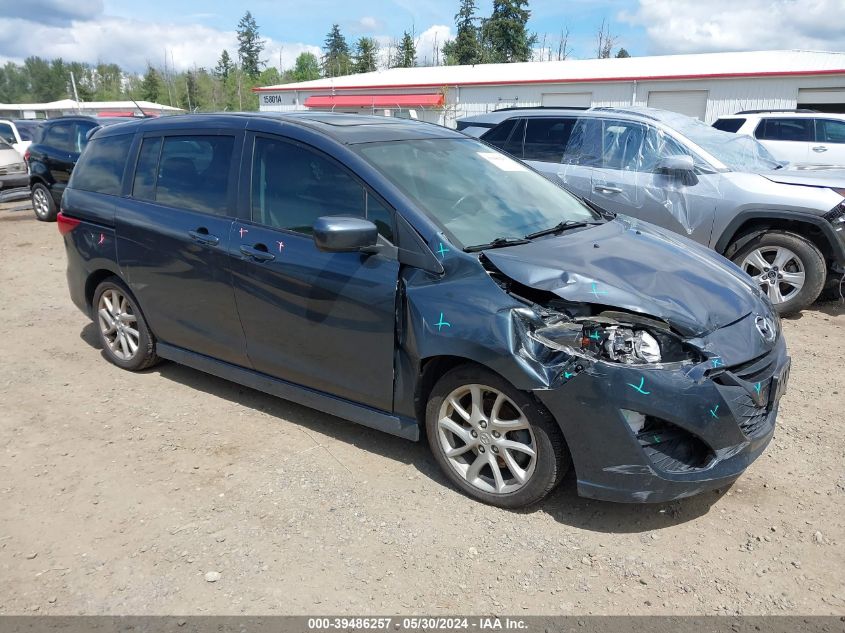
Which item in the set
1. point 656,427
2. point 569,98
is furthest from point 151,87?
point 656,427

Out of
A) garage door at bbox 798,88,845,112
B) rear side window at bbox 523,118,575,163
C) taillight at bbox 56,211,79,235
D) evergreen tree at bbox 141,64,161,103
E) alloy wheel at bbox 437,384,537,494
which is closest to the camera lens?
alloy wheel at bbox 437,384,537,494

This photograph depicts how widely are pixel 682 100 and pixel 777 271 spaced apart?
808 inches

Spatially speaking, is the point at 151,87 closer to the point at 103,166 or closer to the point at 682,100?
the point at 682,100

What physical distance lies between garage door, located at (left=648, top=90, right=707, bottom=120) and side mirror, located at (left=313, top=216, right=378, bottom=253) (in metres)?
23.4

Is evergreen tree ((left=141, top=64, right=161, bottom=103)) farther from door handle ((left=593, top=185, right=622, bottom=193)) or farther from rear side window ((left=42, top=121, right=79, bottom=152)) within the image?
door handle ((left=593, top=185, right=622, bottom=193))

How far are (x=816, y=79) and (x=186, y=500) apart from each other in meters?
24.8

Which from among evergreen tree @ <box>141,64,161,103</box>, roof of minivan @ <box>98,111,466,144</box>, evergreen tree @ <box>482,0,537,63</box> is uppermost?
evergreen tree @ <box>482,0,537,63</box>

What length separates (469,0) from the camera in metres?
62.8

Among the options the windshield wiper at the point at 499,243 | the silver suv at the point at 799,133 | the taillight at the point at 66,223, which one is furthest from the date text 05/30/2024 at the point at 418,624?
the silver suv at the point at 799,133

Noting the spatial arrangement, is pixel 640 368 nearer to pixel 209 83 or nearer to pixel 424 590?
pixel 424 590

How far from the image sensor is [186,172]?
14.2 feet

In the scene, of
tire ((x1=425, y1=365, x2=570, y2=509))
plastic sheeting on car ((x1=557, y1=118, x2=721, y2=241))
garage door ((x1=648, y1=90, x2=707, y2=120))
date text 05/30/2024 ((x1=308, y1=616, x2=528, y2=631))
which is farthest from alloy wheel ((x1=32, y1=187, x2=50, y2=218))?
garage door ((x1=648, y1=90, x2=707, y2=120))

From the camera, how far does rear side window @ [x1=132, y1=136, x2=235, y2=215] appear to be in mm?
4090

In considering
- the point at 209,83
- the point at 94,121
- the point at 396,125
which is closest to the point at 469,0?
the point at 209,83
